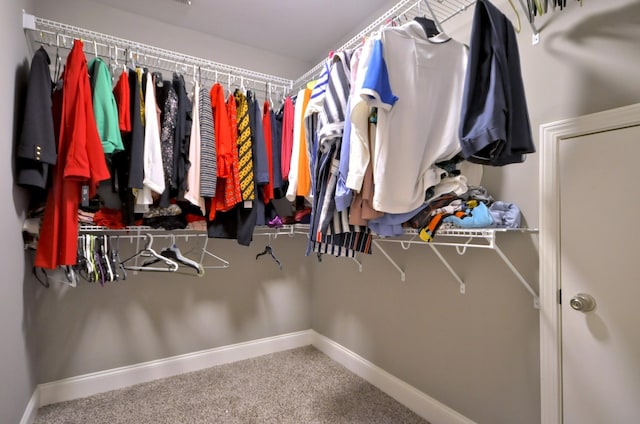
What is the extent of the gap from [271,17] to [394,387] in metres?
2.81

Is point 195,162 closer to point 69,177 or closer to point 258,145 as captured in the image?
point 258,145

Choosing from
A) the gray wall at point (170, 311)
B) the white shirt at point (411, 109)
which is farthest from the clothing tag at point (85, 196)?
the white shirt at point (411, 109)

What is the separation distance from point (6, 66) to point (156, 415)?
2033 millimetres

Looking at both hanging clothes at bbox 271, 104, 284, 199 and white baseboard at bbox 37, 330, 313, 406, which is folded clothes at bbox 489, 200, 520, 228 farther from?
white baseboard at bbox 37, 330, 313, 406

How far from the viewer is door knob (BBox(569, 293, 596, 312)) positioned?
127cm

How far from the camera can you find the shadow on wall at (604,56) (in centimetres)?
119

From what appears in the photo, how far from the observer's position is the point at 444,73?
4.35 feet

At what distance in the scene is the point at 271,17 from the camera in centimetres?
237

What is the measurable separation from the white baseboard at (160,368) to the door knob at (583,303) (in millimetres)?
2248

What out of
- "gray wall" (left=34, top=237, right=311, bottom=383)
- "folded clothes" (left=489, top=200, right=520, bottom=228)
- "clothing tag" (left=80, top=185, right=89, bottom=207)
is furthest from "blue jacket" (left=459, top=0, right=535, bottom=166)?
"gray wall" (left=34, top=237, right=311, bottom=383)

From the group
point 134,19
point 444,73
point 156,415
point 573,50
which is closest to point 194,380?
point 156,415

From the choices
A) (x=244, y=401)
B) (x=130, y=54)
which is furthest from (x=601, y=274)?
(x=130, y=54)

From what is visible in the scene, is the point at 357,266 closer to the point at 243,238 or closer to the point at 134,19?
the point at 243,238

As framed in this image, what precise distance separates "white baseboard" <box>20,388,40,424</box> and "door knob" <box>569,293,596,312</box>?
2.73 meters
